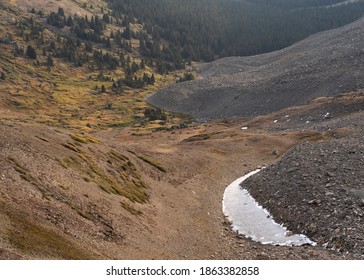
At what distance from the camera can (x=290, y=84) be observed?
116 m

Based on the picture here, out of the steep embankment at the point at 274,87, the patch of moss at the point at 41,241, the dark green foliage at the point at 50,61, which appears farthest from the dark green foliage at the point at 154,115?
the patch of moss at the point at 41,241

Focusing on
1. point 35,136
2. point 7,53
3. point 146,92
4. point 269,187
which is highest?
point 35,136

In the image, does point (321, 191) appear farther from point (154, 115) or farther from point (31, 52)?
point (31, 52)

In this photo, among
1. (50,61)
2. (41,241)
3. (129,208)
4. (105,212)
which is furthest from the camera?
(50,61)

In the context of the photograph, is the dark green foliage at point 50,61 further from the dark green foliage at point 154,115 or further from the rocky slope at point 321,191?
the rocky slope at point 321,191

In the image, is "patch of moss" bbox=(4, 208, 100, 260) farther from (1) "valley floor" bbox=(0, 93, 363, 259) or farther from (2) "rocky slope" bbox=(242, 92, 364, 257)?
(2) "rocky slope" bbox=(242, 92, 364, 257)

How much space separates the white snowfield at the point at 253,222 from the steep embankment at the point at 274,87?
211 feet

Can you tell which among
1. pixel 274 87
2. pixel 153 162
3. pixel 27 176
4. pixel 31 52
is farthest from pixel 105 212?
pixel 31 52

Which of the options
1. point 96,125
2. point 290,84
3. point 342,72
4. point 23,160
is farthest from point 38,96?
point 23,160

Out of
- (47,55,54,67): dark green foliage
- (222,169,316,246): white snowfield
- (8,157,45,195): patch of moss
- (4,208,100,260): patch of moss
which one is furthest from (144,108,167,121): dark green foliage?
(4,208,100,260): patch of moss

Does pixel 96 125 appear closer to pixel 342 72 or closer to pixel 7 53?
pixel 342 72

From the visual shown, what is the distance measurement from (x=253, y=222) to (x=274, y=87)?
8877 centimetres

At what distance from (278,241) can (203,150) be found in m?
41.8

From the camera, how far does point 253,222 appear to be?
38438 millimetres
